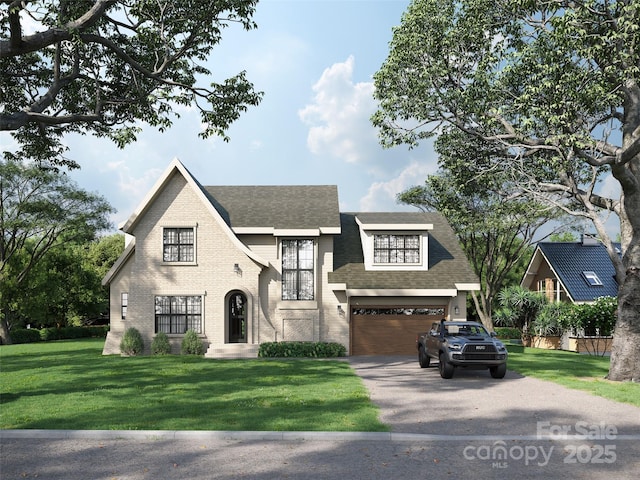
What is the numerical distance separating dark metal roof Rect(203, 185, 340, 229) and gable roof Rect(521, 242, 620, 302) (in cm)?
1696

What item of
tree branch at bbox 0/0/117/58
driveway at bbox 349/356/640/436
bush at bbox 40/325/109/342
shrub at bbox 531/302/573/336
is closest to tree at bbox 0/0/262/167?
tree branch at bbox 0/0/117/58

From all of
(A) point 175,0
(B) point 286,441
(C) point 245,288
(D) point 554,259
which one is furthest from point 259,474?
(D) point 554,259

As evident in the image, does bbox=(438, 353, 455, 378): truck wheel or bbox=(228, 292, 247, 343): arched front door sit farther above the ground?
bbox=(228, 292, 247, 343): arched front door

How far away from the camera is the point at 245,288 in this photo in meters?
30.3

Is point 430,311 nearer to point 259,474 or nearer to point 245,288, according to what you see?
point 245,288

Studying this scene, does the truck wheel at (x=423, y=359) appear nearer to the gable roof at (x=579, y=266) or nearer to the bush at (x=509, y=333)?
the gable roof at (x=579, y=266)

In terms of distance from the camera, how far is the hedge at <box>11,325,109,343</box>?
5015 centimetres

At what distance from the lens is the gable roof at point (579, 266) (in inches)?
1567

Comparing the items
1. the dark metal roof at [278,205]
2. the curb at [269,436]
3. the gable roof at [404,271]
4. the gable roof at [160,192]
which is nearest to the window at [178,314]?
the gable roof at [160,192]

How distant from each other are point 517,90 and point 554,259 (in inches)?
939

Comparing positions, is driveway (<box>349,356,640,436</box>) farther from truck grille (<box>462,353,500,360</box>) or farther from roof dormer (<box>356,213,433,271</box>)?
roof dormer (<box>356,213,433,271</box>)

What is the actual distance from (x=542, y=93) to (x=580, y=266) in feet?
84.3

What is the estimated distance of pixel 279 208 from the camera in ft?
110

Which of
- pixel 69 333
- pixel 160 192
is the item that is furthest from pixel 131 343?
pixel 69 333
